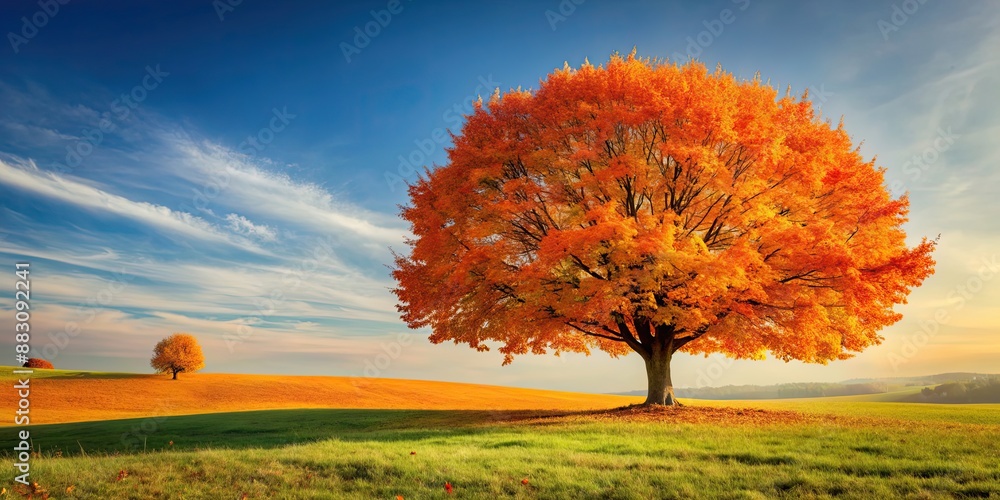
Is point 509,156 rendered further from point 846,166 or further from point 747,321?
point 846,166

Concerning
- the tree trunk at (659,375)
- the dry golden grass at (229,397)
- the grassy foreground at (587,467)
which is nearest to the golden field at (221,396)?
the dry golden grass at (229,397)

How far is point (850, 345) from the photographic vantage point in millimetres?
22531

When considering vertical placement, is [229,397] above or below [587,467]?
below

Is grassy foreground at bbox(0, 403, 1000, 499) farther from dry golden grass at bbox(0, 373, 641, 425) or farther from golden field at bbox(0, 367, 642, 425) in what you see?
dry golden grass at bbox(0, 373, 641, 425)

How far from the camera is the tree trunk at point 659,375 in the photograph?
80.2ft

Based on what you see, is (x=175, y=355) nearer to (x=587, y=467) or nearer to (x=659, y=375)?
(x=659, y=375)

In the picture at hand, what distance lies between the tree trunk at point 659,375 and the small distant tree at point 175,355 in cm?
5895

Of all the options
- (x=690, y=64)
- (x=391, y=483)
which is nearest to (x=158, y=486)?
(x=391, y=483)

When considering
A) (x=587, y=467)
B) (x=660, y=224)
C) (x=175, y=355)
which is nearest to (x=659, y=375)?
(x=660, y=224)

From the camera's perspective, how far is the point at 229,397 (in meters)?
52.7

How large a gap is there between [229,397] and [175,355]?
15.7 m

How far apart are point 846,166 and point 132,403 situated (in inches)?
2226

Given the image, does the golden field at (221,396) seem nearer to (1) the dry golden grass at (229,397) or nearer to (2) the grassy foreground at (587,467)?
(1) the dry golden grass at (229,397)

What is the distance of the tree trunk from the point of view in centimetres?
2445
